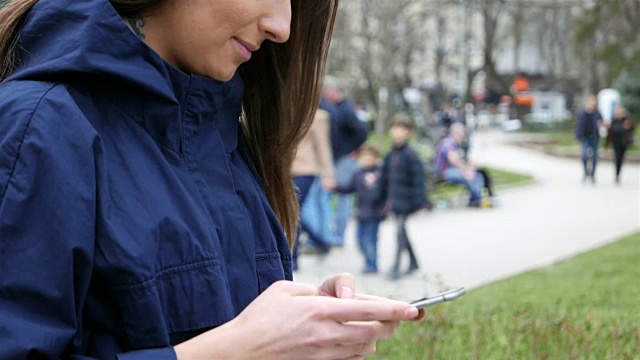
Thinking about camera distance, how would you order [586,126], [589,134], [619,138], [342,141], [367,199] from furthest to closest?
[586,126], [589,134], [619,138], [342,141], [367,199]

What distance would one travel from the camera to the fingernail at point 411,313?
1346 mm

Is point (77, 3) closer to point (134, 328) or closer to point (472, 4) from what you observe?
point (134, 328)

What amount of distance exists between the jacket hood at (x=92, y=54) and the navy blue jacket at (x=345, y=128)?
10.4 metres

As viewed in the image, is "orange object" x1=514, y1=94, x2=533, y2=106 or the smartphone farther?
"orange object" x1=514, y1=94, x2=533, y2=106

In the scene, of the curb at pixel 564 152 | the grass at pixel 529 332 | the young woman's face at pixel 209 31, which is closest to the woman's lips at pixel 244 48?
the young woman's face at pixel 209 31

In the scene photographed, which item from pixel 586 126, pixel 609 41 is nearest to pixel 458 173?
pixel 586 126

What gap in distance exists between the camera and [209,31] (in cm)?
154

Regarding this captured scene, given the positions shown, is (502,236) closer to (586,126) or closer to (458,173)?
(458,173)

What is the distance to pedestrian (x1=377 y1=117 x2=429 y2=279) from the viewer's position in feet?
34.2

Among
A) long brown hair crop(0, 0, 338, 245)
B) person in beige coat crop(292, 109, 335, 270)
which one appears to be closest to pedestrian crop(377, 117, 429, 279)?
person in beige coat crop(292, 109, 335, 270)

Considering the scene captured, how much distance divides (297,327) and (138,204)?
269 millimetres

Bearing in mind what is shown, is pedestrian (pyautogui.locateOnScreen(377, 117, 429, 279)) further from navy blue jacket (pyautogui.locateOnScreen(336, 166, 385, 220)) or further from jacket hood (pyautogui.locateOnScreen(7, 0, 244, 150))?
jacket hood (pyautogui.locateOnScreen(7, 0, 244, 150))

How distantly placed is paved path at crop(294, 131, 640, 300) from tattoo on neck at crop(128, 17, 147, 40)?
502 cm

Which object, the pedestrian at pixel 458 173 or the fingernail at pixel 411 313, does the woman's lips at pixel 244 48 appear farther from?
the pedestrian at pixel 458 173
